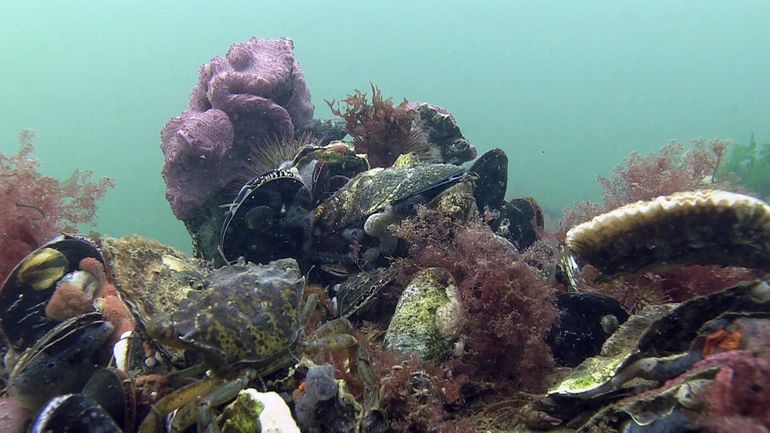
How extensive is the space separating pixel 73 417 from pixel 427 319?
8.49 ft

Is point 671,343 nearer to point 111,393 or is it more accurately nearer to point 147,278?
point 111,393

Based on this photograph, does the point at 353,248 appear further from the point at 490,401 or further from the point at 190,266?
the point at 490,401

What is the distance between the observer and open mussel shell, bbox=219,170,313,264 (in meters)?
5.04

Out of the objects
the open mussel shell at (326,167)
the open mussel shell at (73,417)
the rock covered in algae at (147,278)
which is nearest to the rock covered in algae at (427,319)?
the rock covered in algae at (147,278)

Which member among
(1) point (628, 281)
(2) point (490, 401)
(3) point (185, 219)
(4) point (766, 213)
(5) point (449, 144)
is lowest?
(2) point (490, 401)

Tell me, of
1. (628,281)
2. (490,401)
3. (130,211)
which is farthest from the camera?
(130,211)

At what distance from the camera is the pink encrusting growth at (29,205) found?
491 centimetres

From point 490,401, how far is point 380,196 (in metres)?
2.78

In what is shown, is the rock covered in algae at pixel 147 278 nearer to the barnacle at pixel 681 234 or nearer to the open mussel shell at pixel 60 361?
the open mussel shell at pixel 60 361

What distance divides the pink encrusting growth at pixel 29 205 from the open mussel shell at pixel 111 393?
301cm

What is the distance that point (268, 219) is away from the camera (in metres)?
5.18

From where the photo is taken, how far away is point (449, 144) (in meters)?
8.39

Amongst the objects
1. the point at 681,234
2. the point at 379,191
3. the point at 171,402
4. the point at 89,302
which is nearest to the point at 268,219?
the point at 379,191

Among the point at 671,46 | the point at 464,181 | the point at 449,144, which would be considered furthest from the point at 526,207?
the point at 671,46
